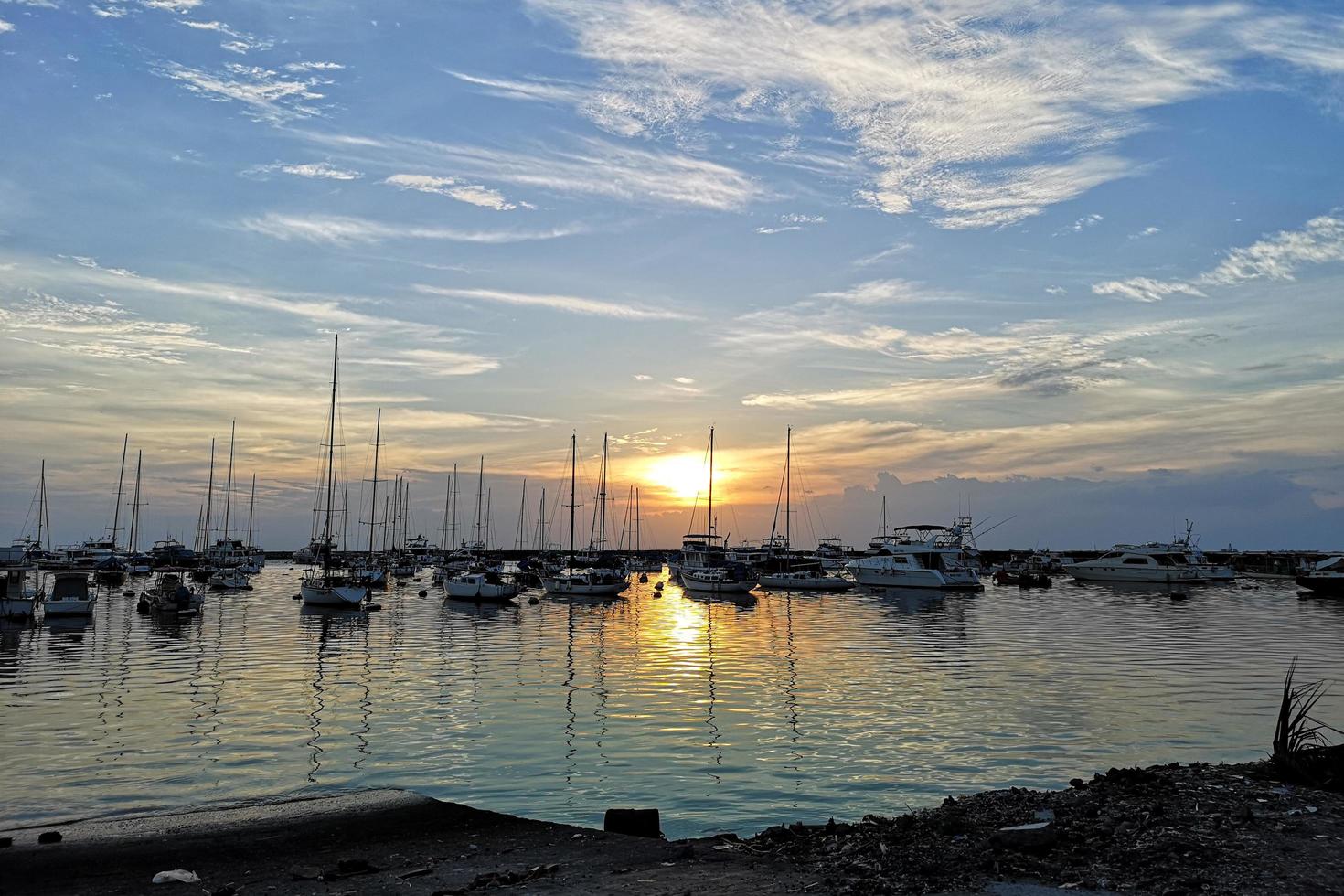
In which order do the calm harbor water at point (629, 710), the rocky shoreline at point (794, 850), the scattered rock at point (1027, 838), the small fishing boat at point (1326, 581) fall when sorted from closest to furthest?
the rocky shoreline at point (794, 850), the scattered rock at point (1027, 838), the calm harbor water at point (629, 710), the small fishing boat at point (1326, 581)

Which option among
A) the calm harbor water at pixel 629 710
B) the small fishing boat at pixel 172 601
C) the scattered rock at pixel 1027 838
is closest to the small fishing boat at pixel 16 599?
the calm harbor water at pixel 629 710

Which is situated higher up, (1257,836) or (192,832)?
(1257,836)

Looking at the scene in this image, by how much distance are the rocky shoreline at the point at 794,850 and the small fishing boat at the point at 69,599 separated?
171 feet

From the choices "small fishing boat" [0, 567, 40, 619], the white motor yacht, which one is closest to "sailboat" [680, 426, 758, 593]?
the white motor yacht

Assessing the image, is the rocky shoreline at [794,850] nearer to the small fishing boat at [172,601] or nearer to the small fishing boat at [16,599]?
the small fishing boat at [16,599]

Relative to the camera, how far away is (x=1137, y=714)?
28.1 m

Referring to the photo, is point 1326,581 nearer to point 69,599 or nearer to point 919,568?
point 919,568

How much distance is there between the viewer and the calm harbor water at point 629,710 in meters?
20.2

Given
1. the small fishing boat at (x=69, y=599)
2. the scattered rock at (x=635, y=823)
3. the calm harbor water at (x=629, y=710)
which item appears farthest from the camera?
the small fishing boat at (x=69, y=599)

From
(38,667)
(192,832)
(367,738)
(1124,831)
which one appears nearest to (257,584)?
(38,667)

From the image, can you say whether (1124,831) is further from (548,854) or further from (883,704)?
(883,704)

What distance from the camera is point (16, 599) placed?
58.4m

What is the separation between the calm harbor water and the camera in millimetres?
20172

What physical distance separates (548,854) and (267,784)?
29.7 feet
